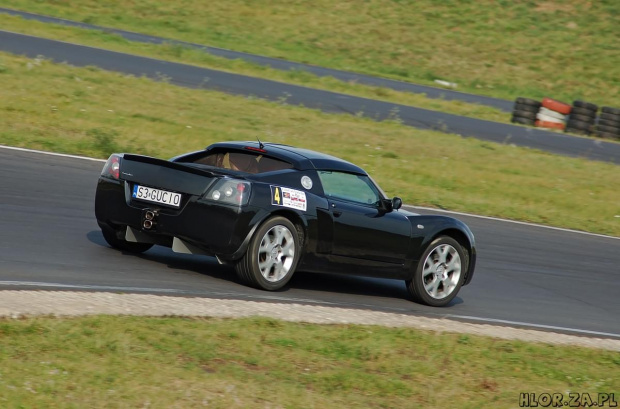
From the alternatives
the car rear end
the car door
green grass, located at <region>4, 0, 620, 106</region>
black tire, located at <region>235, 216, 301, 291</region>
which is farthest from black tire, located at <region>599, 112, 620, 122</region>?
the car rear end

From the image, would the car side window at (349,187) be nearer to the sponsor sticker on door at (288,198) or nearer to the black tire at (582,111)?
the sponsor sticker on door at (288,198)

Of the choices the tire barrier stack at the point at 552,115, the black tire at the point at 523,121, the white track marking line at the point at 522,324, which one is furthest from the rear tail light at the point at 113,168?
the tire barrier stack at the point at 552,115

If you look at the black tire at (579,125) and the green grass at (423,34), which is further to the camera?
the green grass at (423,34)

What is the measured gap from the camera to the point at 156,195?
8.56 meters

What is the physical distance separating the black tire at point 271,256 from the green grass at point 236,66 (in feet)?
61.9

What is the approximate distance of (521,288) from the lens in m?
11.1

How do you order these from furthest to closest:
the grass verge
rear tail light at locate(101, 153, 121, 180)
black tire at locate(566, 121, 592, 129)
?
black tire at locate(566, 121, 592, 129) < the grass verge < rear tail light at locate(101, 153, 121, 180)

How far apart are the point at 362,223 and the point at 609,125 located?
1962 cm

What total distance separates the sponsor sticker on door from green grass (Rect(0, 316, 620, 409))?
1.41 m

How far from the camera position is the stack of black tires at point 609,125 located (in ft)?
88.8

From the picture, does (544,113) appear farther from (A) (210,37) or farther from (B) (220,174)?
(B) (220,174)

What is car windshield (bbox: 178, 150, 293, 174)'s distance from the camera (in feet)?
29.6

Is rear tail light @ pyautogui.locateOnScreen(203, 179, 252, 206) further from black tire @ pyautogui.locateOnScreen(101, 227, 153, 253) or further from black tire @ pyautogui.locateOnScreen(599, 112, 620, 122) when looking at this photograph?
black tire @ pyautogui.locateOnScreen(599, 112, 620, 122)

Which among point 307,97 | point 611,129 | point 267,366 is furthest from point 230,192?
point 611,129
